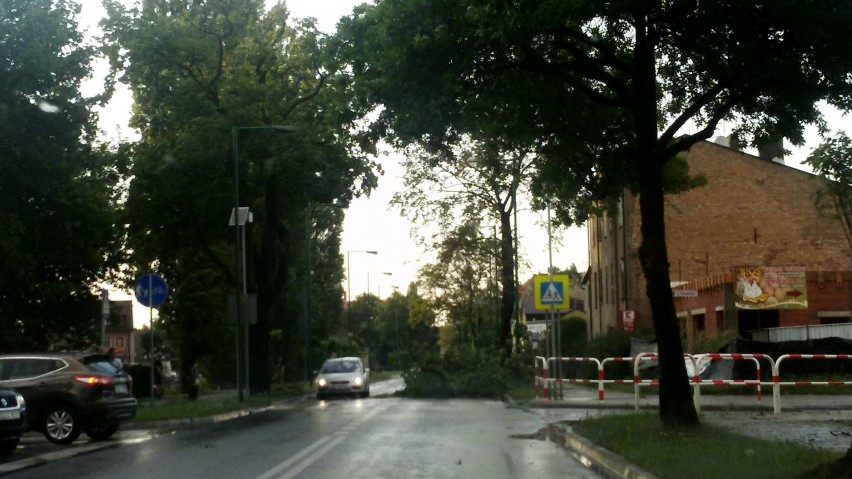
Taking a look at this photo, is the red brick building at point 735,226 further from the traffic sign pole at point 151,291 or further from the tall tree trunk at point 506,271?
the traffic sign pole at point 151,291

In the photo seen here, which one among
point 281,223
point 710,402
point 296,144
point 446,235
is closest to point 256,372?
point 281,223

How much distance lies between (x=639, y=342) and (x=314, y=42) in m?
15.7

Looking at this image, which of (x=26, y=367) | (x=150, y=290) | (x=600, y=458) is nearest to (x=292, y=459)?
(x=600, y=458)

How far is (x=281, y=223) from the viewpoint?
1625 inches

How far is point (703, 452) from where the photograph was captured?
13.1 m

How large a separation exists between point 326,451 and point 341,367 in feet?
84.3

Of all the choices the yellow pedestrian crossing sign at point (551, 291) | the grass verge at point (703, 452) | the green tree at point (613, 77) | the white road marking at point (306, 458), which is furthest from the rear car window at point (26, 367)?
the yellow pedestrian crossing sign at point (551, 291)

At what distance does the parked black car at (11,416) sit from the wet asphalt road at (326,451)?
0.38 meters

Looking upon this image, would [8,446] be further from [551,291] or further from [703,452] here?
[551,291]

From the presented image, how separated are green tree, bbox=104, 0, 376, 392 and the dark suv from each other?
57.9 ft

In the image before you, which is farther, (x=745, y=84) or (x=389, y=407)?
(x=389, y=407)

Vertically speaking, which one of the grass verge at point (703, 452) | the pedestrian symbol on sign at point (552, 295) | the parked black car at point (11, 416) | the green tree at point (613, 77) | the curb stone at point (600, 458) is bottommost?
the curb stone at point (600, 458)

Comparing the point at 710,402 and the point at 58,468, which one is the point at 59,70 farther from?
the point at 710,402

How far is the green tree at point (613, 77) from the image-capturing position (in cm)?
1488
